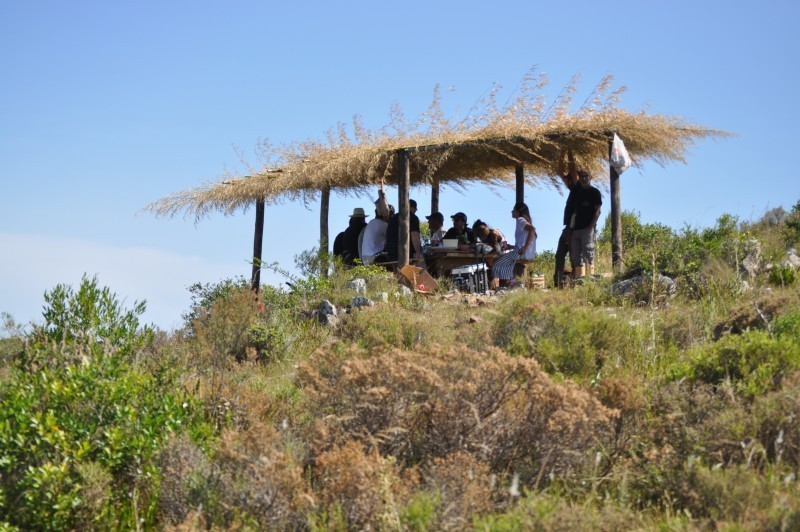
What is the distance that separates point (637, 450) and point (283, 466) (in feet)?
7.28

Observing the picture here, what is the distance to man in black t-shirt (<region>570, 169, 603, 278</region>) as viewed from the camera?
12.9m

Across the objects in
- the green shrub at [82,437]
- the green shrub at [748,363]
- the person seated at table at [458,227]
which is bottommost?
the green shrub at [82,437]

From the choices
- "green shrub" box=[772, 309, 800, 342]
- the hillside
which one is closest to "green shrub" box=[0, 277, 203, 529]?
the hillside

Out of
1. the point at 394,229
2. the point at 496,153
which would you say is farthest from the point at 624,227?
the point at 394,229

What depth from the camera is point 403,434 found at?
5.15m

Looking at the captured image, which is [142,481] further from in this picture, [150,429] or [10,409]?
[10,409]

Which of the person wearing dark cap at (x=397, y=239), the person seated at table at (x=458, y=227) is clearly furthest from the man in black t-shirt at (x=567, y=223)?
the person wearing dark cap at (x=397, y=239)

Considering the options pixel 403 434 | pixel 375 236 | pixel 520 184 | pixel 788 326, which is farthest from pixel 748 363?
pixel 520 184

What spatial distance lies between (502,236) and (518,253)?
→ 4.71 ft

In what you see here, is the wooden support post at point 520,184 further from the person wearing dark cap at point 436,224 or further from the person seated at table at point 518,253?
the person seated at table at point 518,253

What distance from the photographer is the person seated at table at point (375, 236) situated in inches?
587

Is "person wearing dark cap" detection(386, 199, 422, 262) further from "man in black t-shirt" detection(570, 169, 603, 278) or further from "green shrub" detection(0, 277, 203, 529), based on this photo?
"green shrub" detection(0, 277, 203, 529)

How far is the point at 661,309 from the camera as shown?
9.21m

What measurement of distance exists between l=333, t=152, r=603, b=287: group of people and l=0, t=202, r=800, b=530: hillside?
585 centimetres
